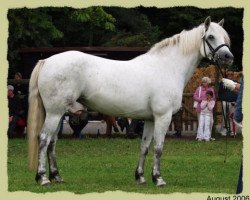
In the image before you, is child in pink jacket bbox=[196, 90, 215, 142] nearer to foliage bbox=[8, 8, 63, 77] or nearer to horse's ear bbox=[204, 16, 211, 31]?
foliage bbox=[8, 8, 63, 77]

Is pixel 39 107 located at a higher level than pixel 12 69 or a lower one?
higher

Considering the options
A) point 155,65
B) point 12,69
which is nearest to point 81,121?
point 12,69

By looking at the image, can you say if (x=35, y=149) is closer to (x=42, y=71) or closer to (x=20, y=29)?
(x=42, y=71)

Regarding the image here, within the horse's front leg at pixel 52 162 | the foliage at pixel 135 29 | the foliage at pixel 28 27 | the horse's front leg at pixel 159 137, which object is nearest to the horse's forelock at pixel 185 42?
the horse's front leg at pixel 159 137

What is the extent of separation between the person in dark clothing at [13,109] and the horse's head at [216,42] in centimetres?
866

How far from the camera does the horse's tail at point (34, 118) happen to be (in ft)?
37.7

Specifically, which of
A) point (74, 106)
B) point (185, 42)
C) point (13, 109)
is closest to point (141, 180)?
point (74, 106)

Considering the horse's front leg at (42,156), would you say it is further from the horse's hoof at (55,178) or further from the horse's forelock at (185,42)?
the horse's forelock at (185,42)

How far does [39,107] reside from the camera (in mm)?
11547

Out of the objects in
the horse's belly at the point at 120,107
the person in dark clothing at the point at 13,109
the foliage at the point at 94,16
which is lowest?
the person in dark clothing at the point at 13,109

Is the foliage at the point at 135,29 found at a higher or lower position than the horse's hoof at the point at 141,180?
higher

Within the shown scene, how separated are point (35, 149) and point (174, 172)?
10.5 feet

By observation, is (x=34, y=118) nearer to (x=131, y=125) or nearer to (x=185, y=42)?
(x=185, y=42)

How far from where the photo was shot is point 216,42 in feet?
38.9
